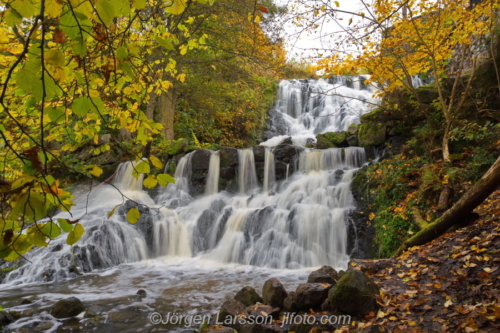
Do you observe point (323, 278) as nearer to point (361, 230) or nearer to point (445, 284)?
point (445, 284)

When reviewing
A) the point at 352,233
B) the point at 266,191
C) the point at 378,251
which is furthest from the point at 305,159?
the point at 378,251

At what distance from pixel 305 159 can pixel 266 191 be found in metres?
1.76

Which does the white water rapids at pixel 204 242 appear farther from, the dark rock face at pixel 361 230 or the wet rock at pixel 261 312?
the wet rock at pixel 261 312

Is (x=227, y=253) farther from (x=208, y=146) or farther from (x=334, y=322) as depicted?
(x=208, y=146)

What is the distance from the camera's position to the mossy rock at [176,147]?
12.6 meters

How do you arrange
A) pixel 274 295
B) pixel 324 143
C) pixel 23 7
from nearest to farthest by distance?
pixel 23 7 → pixel 274 295 → pixel 324 143

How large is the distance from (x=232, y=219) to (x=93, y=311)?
15.3 feet

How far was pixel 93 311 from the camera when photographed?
4.89 metres

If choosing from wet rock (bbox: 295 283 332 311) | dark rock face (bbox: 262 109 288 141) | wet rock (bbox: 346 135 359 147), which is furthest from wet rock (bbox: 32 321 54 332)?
dark rock face (bbox: 262 109 288 141)

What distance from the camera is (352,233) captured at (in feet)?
24.6

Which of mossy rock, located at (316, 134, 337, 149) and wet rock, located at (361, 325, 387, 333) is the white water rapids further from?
wet rock, located at (361, 325, 387, 333)

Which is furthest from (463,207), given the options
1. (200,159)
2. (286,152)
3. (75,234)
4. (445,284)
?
(200,159)

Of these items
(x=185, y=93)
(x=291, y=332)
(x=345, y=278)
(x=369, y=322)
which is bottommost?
(x=291, y=332)

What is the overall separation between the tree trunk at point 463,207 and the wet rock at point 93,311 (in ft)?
16.2
